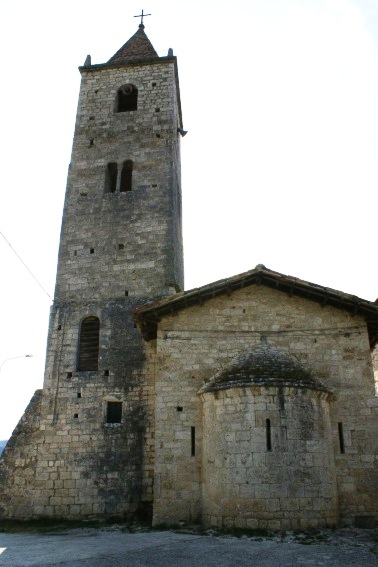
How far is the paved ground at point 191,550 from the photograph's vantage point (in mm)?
7992

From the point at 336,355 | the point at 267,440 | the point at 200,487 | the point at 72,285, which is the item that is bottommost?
the point at 200,487

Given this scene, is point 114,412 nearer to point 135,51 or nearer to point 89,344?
point 89,344

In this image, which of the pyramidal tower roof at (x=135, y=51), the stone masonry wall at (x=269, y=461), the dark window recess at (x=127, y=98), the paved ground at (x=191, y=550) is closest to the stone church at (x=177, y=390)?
the stone masonry wall at (x=269, y=461)

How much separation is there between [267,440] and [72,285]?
8.52m

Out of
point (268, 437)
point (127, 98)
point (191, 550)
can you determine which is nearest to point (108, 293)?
point (268, 437)

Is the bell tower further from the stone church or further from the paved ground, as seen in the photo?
the paved ground

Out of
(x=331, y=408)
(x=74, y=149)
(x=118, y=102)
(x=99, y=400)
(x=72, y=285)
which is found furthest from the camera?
(x=118, y=102)

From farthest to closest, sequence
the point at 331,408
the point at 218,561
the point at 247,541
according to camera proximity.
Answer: the point at 331,408
the point at 247,541
the point at 218,561

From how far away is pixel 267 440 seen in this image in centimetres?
1145

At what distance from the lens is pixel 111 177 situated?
19.3 meters

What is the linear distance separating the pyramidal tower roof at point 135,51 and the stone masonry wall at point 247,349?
42.5 ft

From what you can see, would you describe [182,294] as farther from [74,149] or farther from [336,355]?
[74,149]

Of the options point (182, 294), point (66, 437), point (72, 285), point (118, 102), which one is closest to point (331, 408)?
point (182, 294)

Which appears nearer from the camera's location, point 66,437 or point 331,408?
point 331,408
